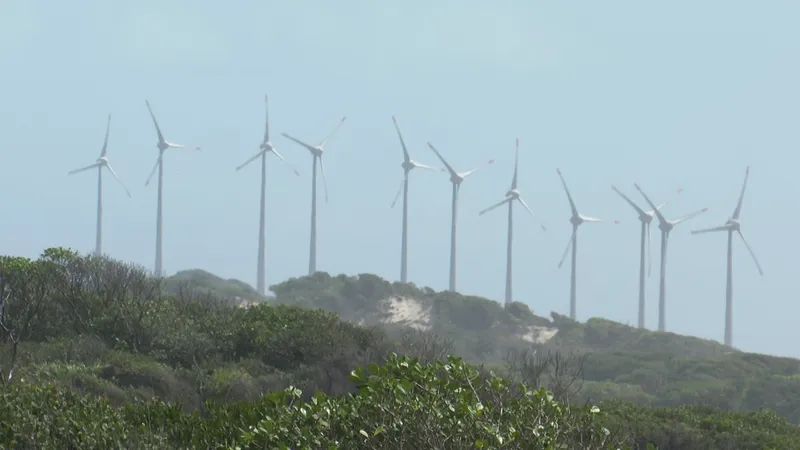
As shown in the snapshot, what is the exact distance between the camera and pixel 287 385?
130 ft

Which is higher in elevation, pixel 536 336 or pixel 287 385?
pixel 287 385

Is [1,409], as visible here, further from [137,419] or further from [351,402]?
[351,402]

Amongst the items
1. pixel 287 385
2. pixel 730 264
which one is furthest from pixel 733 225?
pixel 287 385

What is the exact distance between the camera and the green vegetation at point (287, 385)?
16.6 meters

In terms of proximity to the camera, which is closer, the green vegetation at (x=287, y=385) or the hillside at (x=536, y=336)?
the green vegetation at (x=287, y=385)

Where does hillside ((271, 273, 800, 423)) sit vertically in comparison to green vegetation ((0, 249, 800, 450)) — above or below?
below

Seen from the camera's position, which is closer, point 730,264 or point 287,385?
point 287,385

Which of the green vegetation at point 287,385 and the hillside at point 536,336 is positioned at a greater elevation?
the green vegetation at point 287,385

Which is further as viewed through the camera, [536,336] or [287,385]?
[536,336]

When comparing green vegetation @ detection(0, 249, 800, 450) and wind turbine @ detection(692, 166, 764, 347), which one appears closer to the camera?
green vegetation @ detection(0, 249, 800, 450)

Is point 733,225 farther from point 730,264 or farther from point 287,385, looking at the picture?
point 287,385

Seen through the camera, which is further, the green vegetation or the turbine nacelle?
the turbine nacelle

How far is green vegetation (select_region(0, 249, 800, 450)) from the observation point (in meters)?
16.6

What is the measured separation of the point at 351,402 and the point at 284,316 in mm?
29174
